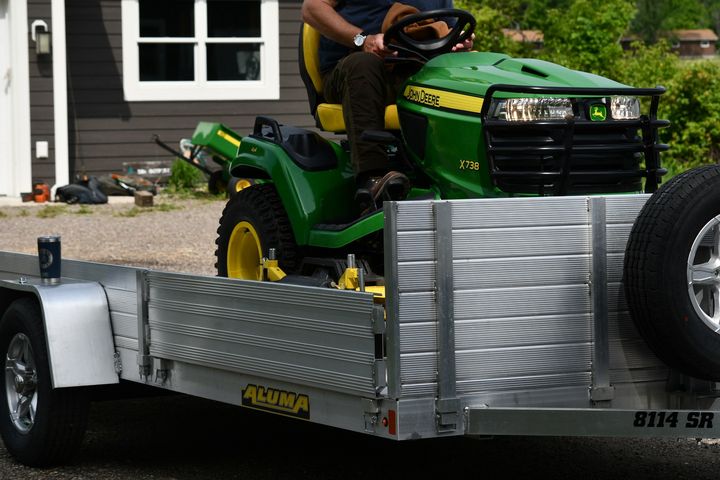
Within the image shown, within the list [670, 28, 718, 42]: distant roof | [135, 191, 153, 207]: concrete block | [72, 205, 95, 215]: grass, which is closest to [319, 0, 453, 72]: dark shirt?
[72, 205, 95, 215]: grass

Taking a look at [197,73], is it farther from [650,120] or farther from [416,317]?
[416,317]

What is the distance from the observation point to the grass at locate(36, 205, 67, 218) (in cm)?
1392

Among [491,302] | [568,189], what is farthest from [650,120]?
[491,302]

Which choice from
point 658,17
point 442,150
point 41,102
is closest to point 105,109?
point 41,102

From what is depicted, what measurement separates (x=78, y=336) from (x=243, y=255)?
4.30ft

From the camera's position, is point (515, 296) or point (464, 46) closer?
point (515, 296)

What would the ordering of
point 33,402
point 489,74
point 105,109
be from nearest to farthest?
point 489,74 < point 33,402 < point 105,109

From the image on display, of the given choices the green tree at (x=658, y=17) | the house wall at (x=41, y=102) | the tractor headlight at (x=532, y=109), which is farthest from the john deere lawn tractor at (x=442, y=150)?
the green tree at (x=658, y=17)

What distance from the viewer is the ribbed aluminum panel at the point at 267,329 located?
13.3 feet

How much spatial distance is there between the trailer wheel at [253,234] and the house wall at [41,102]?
1004 centimetres

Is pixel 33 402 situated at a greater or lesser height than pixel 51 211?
lesser

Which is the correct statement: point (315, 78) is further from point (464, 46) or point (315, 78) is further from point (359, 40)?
point (464, 46)

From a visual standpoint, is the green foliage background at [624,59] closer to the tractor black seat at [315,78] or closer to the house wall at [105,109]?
the house wall at [105,109]

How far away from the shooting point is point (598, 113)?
5223 mm
